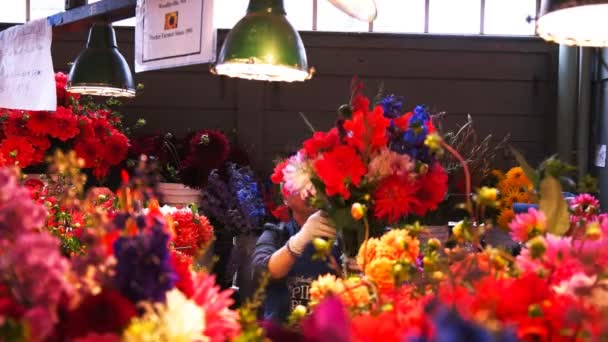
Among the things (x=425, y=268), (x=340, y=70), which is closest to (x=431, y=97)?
(x=340, y=70)

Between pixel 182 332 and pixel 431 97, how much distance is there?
4455 mm

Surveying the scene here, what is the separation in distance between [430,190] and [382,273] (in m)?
0.43

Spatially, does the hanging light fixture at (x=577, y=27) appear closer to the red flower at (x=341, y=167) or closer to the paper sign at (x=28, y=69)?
the red flower at (x=341, y=167)

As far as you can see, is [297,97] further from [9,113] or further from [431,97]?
[9,113]

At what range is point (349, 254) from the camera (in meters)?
1.67

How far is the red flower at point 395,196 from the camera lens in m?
1.51

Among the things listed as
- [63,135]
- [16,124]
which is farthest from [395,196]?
[16,124]

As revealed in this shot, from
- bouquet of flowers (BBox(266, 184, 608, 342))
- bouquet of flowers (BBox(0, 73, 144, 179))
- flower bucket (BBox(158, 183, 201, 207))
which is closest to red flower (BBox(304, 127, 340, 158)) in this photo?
bouquet of flowers (BBox(266, 184, 608, 342))

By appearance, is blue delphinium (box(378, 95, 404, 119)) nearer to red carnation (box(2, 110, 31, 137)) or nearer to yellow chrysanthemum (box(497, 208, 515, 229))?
yellow chrysanthemum (box(497, 208, 515, 229))

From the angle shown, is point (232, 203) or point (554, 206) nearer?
point (554, 206)

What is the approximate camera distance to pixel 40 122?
3.28 m

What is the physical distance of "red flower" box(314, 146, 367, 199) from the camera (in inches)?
59.5

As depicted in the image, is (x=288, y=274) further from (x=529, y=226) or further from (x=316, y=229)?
(x=529, y=226)

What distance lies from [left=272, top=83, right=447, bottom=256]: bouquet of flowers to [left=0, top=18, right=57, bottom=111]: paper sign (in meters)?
1.25
